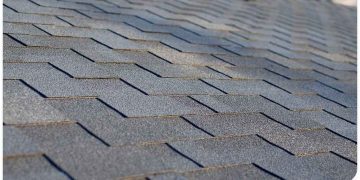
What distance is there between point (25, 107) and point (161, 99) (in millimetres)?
589

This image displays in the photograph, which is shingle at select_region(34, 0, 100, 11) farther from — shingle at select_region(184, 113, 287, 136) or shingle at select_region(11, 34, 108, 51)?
shingle at select_region(184, 113, 287, 136)

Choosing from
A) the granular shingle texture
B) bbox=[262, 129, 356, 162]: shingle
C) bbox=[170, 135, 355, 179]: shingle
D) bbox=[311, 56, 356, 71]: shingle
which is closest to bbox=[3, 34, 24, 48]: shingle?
the granular shingle texture

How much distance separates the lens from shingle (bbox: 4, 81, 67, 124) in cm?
161

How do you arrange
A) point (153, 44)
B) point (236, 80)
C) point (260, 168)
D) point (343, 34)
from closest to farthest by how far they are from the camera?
1. point (260, 168)
2. point (236, 80)
3. point (153, 44)
4. point (343, 34)

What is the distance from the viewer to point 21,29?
2609 mm

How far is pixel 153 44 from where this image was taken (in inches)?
117

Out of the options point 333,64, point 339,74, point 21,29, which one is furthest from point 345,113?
point 21,29

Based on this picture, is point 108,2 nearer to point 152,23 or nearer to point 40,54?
point 152,23

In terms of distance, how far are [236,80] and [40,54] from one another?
91 centimetres

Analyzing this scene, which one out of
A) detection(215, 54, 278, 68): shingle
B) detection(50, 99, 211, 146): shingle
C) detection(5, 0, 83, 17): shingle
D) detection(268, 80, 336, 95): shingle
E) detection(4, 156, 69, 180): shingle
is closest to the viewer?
detection(4, 156, 69, 180): shingle

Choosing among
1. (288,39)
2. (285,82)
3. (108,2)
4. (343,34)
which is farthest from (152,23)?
(343,34)

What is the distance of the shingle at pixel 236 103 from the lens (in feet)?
7.41

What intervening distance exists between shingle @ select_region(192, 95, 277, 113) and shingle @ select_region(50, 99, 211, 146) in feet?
1.04

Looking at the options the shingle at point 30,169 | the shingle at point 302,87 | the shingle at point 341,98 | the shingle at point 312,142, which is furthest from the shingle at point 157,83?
the shingle at point 30,169
